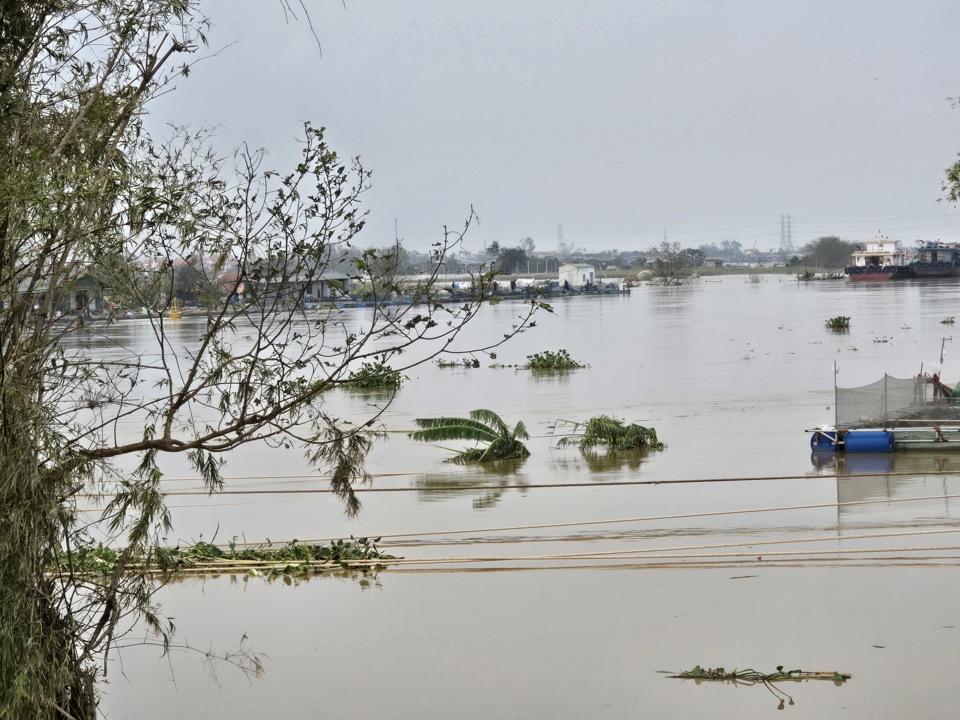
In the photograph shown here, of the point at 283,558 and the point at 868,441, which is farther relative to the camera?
the point at 868,441

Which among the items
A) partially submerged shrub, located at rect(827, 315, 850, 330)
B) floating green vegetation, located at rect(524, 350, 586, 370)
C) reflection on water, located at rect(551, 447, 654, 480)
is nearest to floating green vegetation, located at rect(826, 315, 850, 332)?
partially submerged shrub, located at rect(827, 315, 850, 330)

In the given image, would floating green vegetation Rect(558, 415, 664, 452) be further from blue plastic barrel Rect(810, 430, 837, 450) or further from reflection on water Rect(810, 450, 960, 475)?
reflection on water Rect(810, 450, 960, 475)

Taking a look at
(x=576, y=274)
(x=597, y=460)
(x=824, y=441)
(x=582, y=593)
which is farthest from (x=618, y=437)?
(x=576, y=274)

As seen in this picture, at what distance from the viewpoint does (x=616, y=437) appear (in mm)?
21719

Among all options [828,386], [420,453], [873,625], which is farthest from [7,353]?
[828,386]

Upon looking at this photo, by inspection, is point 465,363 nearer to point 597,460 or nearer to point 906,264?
point 597,460

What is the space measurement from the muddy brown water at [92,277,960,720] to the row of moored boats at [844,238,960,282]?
411 feet

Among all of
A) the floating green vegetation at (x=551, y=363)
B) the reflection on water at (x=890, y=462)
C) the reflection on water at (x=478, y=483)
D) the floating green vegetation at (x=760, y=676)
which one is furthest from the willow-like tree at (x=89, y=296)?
the floating green vegetation at (x=551, y=363)

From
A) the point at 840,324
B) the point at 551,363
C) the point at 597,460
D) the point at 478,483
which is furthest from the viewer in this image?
the point at 840,324

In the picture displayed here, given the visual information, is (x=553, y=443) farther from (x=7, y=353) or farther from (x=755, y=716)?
(x=7, y=353)

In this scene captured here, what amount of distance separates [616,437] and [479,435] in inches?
104

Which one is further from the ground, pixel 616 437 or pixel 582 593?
pixel 616 437

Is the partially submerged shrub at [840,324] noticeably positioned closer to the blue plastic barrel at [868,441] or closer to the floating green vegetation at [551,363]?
the floating green vegetation at [551,363]

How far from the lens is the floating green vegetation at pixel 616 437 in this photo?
21578mm
